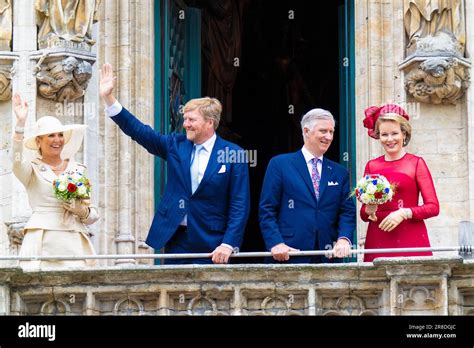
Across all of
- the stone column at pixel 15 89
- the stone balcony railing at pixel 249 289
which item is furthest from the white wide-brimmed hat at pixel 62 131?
the stone balcony railing at pixel 249 289

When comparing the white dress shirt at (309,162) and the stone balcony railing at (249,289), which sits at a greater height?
the white dress shirt at (309,162)

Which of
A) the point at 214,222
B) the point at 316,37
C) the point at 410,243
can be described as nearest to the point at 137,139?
the point at 214,222

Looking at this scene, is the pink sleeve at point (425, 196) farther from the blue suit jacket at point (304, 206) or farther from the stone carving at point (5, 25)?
the stone carving at point (5, 25)

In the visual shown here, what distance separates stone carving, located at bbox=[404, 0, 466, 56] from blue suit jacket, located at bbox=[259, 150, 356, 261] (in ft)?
9.87

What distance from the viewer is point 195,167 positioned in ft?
84.5

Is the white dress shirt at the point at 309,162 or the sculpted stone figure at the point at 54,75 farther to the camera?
the sculpted stone figure at the point at 54,75

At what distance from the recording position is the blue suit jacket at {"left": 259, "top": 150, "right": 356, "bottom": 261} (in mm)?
25422

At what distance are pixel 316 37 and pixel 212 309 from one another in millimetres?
11207

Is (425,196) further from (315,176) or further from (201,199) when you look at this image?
(201,199)

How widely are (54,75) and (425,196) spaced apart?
4763 millimetres

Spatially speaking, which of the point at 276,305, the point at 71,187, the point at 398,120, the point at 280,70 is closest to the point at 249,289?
the point at 276,305

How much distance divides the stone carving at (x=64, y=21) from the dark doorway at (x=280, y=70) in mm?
6426

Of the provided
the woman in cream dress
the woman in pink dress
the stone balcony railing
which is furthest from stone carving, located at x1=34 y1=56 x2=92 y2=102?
the stone balcony railing

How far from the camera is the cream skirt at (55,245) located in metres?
25.6
